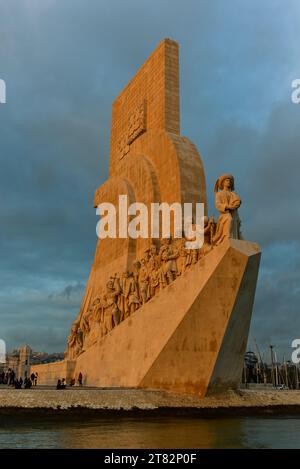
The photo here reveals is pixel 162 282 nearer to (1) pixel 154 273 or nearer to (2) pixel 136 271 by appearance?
(1) pixel 154 273

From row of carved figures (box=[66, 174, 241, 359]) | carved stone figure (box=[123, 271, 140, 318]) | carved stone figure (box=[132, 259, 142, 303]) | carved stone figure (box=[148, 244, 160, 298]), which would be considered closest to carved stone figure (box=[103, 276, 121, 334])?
row of carved figures (box=[66, 174, 241, 359])

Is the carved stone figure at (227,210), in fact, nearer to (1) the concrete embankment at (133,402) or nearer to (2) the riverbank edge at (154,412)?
(1) the concrete embankment at (133,402)

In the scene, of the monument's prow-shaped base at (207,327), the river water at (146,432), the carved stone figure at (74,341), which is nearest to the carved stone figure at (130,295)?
the monument's prow-shaped base at (207,327)

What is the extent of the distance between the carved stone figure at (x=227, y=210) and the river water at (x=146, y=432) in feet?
11.8

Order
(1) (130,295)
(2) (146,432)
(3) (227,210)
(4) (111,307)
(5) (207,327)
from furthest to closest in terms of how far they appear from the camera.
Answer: (4) (111,307) → (1) (130,295) → (3) (227,210) → (5) (207,327) → (2) (146,432)

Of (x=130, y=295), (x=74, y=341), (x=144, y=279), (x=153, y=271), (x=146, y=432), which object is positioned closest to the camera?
(x=146, y=432)

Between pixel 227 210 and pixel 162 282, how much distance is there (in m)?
2.54

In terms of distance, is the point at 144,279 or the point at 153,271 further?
the point at 144,279

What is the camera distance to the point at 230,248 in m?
9.73

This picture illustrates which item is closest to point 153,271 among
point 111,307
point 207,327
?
point 111,307

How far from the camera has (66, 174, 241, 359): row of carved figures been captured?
10477 mm

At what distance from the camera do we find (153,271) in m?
A: 12.5

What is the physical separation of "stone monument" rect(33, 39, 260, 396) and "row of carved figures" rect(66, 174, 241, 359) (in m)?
0.03
